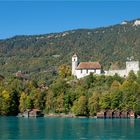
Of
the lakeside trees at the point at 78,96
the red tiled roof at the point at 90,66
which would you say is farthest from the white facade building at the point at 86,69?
the lakeside trees at the point at 78,96

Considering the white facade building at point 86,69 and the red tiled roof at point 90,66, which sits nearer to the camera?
the white facade building at point 86,69

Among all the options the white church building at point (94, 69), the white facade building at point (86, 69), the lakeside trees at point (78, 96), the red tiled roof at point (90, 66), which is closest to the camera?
the lakeside trees at point (78, 96)

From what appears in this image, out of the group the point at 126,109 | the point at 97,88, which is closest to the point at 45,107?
the point at 97,88

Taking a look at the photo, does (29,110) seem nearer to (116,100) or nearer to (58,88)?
(58,88)

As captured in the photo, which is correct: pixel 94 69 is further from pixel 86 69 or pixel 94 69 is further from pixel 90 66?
pixel 86 69

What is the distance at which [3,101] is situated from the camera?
13638cm

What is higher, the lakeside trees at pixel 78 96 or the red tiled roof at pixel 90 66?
the red tiled roof at pixel 90 66

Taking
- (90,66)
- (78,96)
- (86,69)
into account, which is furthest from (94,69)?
(78,96)

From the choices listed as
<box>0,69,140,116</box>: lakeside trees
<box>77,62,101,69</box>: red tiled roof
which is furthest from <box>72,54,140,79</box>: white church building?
<box>0,69,140,116</box>: lakeside trees

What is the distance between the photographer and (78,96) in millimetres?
135125

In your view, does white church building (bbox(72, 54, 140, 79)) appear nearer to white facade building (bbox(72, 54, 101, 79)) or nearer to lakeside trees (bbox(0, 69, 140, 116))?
white facade building (bbox(72, 54, 101, 79))

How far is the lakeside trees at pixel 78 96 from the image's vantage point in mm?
128500

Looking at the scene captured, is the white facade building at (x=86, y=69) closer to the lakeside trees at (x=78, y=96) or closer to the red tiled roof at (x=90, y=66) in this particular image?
the red tiled roof at (x=90, y=66)

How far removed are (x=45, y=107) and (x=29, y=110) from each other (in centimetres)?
478
